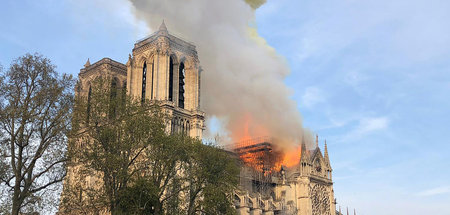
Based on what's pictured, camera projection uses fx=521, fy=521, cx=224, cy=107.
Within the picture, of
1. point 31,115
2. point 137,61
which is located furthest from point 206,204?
point 137,61

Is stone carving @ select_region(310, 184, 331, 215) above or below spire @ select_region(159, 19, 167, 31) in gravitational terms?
below

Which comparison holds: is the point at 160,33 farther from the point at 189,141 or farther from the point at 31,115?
the point at 31,115

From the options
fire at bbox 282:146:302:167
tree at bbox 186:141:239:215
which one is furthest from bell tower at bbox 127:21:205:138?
tree at bbox 186:141:239:215

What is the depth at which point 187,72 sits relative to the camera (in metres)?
76.9

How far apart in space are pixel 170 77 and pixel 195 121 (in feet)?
25.0

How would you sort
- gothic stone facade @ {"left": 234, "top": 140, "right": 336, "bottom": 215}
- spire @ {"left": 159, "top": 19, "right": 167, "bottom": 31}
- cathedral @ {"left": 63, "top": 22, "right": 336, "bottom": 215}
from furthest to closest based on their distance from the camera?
gothic stone facade @ {"left": 234, "top": 140, "right": 336, "bottom": 215}
spire @ {"left": 159, "top": 19, "right": 167, "bottom": 31}
cathedral @ {"left": 63, "top": 22, "right": 336, "bottom": 215}

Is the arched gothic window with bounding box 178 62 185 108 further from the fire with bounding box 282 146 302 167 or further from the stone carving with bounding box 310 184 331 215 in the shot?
the stone carving with bounding box 310 184 331 215

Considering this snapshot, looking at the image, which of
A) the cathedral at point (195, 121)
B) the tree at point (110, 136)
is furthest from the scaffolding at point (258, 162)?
the tree at point (110, 136)

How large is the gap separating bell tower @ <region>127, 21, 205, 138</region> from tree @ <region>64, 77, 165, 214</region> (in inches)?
1131

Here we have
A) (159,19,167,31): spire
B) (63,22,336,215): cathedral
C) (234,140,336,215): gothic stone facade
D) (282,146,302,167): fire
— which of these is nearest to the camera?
(63,22,336,215): cathedral

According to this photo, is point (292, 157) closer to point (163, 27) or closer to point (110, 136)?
point (163, 27)

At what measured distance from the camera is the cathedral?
72750mm

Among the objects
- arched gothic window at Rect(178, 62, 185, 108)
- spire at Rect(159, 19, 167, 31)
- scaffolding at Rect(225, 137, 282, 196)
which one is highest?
spire at Rect(159, 19, 167, 31)

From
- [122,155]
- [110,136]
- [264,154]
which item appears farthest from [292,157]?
[110,136]
